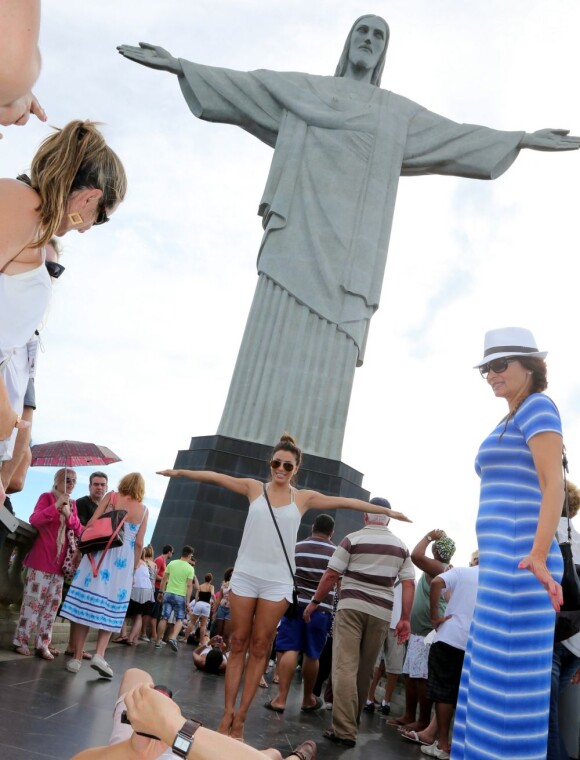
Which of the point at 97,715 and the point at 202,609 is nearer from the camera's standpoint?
the point at 97,715

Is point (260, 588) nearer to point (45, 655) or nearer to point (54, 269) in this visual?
point (45, 655)

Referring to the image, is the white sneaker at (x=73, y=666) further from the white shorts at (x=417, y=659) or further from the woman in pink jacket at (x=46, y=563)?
the white shorts at (x=417, y=659)

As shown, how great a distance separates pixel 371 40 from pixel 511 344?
45.4ft

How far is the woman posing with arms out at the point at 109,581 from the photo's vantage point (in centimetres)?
602

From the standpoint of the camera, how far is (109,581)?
6.26 metres

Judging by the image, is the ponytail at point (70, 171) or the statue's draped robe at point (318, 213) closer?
the ponytail at point (70, 171)

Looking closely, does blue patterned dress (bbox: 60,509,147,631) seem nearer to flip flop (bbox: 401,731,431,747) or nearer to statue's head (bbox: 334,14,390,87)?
flip flop (bbox: 401,731,431,747)

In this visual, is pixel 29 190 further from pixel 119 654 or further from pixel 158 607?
pixel 158 607

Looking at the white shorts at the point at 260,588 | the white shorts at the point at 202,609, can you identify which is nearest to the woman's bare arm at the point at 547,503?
the white shorts at the point at 260,588

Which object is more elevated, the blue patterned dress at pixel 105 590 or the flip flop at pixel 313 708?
the blue patterned dress at pixel 105 590

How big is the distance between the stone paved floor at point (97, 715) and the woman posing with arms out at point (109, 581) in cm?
29

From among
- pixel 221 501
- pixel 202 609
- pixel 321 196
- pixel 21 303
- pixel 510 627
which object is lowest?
pixel 202 609

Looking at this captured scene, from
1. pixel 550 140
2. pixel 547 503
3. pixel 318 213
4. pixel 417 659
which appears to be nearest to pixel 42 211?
pixel 547 503

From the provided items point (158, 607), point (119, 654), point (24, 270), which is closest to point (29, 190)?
point (24, 270)
